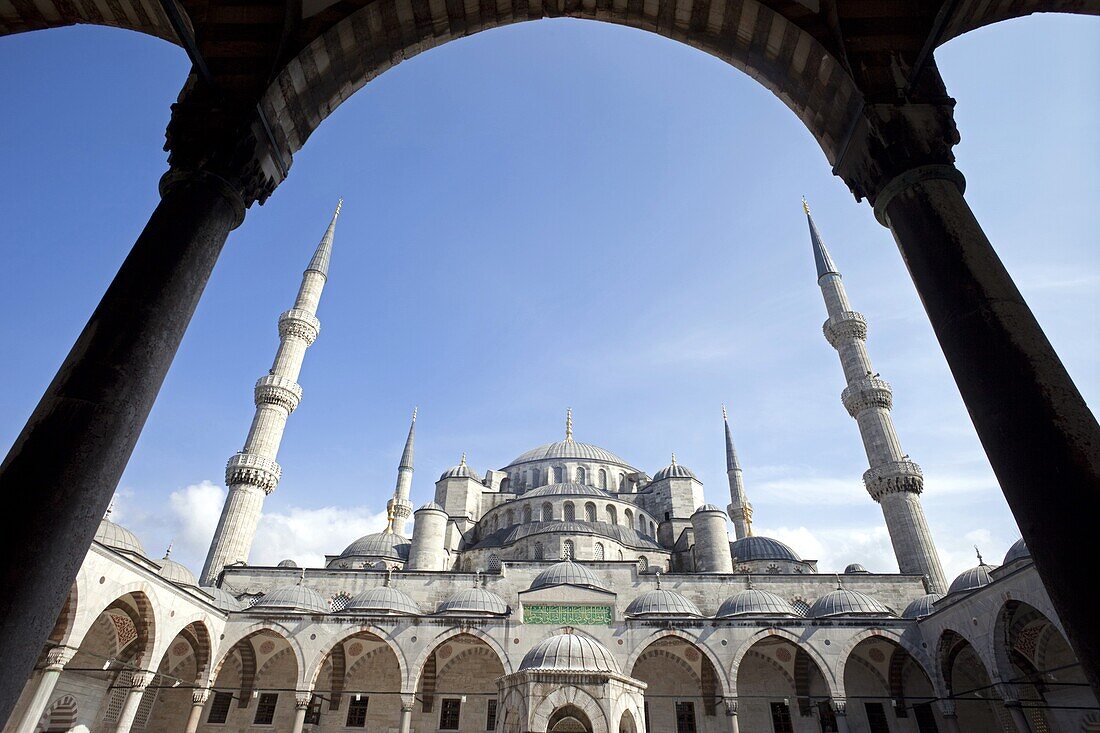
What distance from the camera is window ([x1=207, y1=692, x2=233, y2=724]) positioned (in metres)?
19.3

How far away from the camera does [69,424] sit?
2.89 meters

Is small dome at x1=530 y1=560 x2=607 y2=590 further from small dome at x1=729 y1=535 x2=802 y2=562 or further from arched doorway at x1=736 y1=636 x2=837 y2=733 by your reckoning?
small dome at x1=729 y1=535 x2=802 y2=562

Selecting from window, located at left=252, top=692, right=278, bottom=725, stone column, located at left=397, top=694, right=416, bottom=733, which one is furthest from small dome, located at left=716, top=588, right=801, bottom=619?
window, located at left=252, top=692, right=278, bottom=725

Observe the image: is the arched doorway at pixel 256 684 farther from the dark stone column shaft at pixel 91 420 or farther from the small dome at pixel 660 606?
the dark stone column shaft at pixel 91 420

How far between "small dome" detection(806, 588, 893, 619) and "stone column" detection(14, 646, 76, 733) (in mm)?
18987

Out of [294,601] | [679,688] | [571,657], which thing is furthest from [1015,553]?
[294,601]

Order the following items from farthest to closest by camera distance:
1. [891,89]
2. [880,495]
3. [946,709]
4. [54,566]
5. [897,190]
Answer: [880,495]
[946,709]
[891,89]
[897,190]
[54,566]

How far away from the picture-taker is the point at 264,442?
25.0m

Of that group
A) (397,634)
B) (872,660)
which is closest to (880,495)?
(872,660)

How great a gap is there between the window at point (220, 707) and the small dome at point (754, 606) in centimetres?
1577

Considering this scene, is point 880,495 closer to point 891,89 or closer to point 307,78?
point 891,89

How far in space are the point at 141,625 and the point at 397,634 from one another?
6.58 m

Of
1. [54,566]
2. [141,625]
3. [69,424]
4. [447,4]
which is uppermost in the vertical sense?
[447,4]

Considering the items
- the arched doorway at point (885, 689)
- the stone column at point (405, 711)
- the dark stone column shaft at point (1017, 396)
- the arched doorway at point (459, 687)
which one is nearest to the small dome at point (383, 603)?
the arched doorway at point (459, 687)
